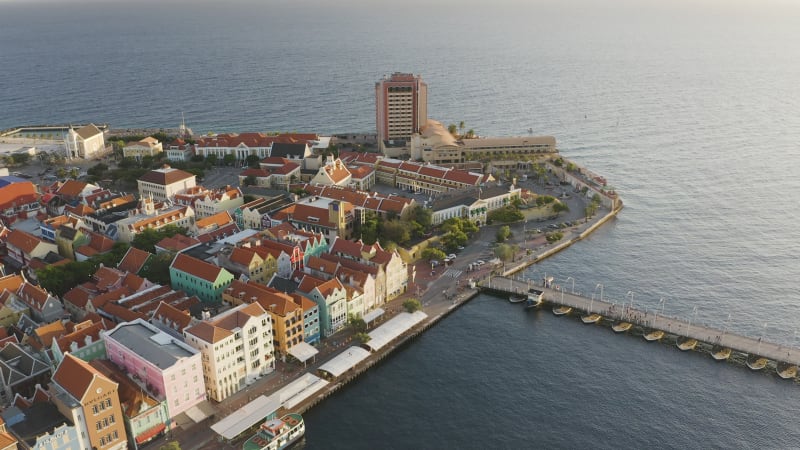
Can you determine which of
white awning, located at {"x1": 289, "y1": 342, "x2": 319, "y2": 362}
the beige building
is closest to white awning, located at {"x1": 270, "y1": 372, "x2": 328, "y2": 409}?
white awning, located at {"x1": 289, "y1": 342, "x2": 319, "y2": 362}

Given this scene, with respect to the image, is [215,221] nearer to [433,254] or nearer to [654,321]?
[433,254]

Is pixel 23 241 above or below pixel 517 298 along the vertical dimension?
above

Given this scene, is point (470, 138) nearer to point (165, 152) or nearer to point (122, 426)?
point (165, 152)

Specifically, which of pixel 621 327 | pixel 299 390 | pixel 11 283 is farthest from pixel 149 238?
pixel 621 327

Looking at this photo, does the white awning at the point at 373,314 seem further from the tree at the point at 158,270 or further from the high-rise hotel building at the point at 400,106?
the high-rise hotel building at the point at 400,106

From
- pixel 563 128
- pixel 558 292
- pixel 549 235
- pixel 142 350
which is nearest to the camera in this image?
pixel 142 350

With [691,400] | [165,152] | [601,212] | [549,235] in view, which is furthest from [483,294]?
[165,152]

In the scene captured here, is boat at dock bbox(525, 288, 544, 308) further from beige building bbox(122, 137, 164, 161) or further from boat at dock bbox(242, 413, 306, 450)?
beige building bbox(122, 137, 164, 161)
